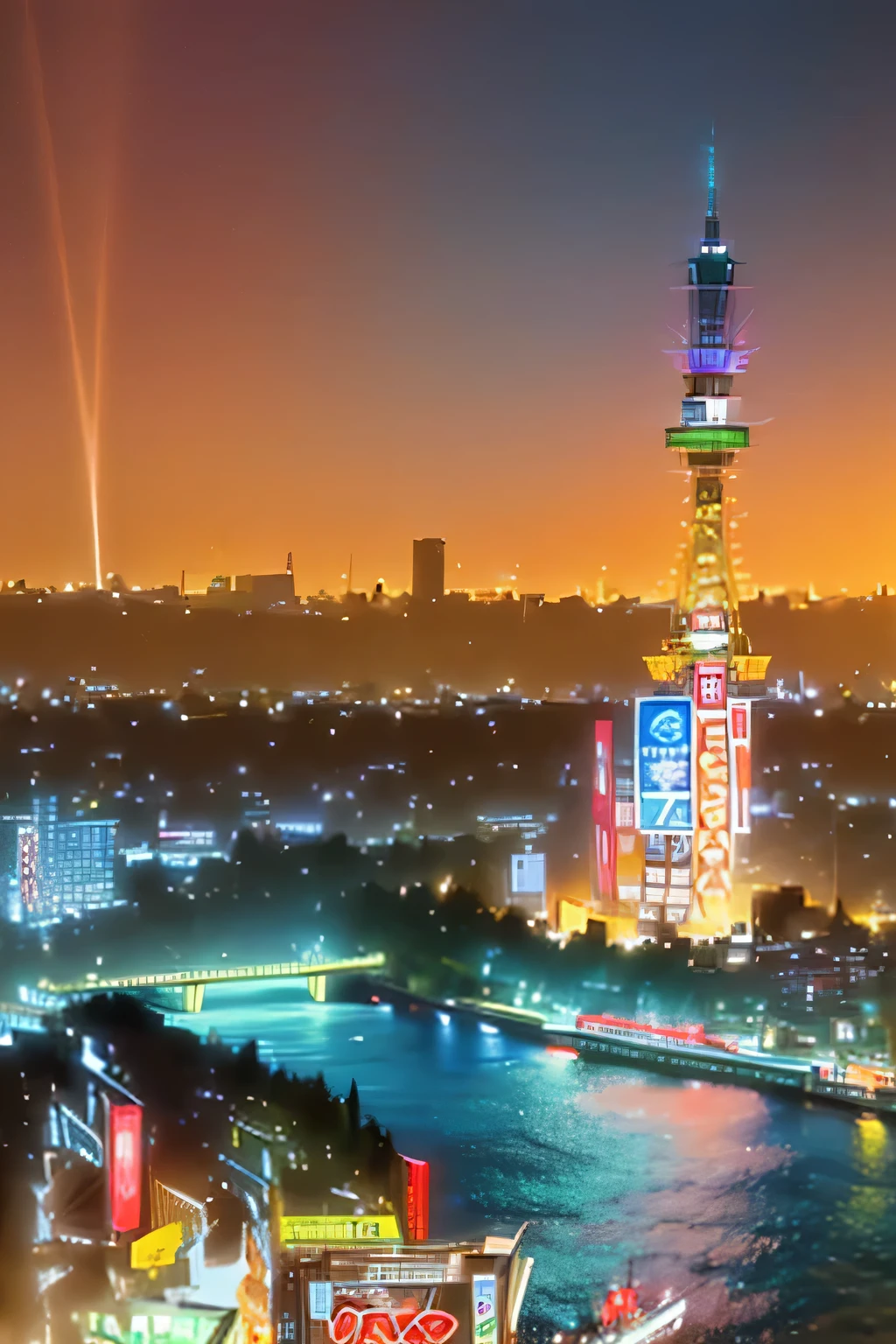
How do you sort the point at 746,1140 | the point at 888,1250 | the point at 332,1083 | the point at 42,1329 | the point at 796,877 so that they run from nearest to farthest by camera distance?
the point at 42,1329 < the point at 888,1250 < the point at 746,1140 < the point at 332,1083 < the point at 796,877

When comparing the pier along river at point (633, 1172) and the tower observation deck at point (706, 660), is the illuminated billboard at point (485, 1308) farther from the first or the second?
the tower observation deck at point (706, 660)

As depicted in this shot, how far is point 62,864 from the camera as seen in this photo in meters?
20.6

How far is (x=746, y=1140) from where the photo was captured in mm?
12766

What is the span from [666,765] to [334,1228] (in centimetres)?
860

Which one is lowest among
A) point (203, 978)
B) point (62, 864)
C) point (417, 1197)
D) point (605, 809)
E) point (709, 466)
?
point (417, 1197)

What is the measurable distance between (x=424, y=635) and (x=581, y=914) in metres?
14.1

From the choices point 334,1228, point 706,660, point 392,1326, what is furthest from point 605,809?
point 392,1326

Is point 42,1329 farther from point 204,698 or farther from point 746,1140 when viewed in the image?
point 204,698

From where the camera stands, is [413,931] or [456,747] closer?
[413,931]

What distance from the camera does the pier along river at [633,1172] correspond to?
31.3ft

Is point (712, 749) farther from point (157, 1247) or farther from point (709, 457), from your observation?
point (157, 1247)

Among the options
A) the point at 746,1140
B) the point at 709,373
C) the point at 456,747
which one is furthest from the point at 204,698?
the point at 746,1140

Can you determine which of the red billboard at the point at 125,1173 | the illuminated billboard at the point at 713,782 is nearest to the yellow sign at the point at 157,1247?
the red billboard at the point at 125,1173

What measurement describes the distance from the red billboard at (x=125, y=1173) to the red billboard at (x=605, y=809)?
35.2ft
